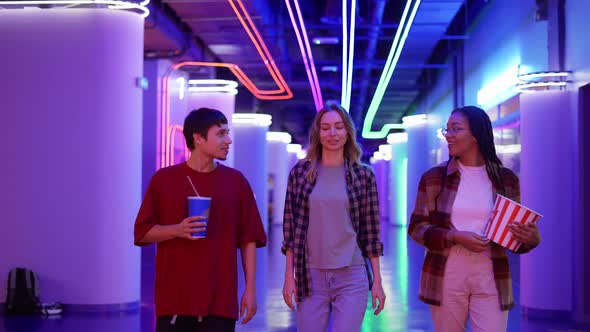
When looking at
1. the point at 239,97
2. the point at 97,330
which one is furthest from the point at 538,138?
the point at 239,97

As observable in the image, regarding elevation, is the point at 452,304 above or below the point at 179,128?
below

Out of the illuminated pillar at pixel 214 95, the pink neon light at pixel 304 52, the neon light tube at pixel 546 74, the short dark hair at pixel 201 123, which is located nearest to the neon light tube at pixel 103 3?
the pink neon light at pixel 304 52

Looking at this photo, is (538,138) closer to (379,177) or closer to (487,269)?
(487,269)

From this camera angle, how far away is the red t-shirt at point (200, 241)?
309 cm

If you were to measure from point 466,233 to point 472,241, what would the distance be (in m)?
0.04

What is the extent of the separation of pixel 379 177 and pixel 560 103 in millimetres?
31940

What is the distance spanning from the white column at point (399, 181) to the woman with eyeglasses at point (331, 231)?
2332 centimetres

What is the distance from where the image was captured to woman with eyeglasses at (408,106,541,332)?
329 cm

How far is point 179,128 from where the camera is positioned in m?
15.1

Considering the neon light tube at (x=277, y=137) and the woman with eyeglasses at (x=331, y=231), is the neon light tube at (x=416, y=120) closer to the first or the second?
the neon light tube at (x=277, y=137)

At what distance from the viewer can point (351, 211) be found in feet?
11.5

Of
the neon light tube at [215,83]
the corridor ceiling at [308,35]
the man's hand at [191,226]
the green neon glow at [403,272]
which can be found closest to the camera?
the man's hand at [191,226]

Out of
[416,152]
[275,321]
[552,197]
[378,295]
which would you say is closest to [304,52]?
[552,197]

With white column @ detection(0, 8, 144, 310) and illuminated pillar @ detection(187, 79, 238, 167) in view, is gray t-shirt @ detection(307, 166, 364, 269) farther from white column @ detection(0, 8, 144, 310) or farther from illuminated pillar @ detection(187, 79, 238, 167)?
illuminated pillar @ detection(187, 79, 238, 167)
